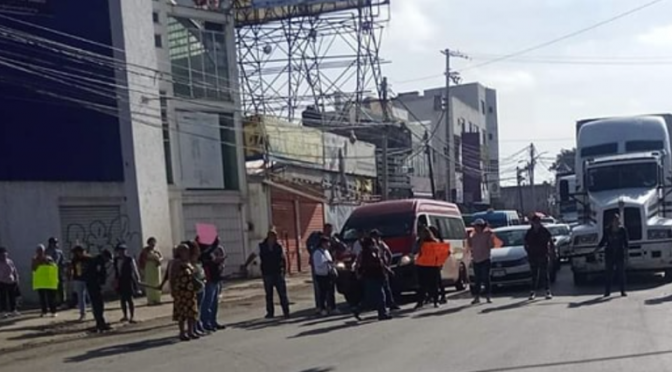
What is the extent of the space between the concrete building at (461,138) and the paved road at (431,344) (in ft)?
173

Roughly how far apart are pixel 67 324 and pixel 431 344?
9883 millimetres

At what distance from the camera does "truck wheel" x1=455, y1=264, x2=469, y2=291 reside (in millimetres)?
24953

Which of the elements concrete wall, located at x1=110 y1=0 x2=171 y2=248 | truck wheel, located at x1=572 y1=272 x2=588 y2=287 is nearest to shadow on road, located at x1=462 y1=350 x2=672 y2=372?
truck wheel, located at x1=572 y1=272 x2=588 y2=287

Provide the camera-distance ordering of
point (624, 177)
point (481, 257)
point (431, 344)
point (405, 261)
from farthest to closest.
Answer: point (624, 177)
point (405, 261)
point (481, 257)
point (431, 344)

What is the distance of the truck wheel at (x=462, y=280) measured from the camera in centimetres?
2495

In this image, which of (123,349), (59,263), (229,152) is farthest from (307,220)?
(123,349)

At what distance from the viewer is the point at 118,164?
28844 mm

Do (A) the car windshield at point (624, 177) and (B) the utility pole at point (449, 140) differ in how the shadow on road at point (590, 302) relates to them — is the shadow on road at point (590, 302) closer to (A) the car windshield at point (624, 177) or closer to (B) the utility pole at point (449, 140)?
(A) the car windshield at point (624, 177)

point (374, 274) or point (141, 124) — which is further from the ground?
point (141, 124)

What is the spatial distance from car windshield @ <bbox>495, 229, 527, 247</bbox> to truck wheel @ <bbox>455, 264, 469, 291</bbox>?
1240 mm

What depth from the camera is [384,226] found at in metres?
22.8

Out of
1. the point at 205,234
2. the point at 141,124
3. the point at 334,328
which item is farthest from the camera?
the point at 141,124

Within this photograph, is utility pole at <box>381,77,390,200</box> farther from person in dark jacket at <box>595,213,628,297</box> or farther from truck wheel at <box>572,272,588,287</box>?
person in dark jacket at <box>595,213,628,297</box>

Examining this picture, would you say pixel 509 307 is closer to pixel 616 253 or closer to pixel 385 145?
pixel 616 253
